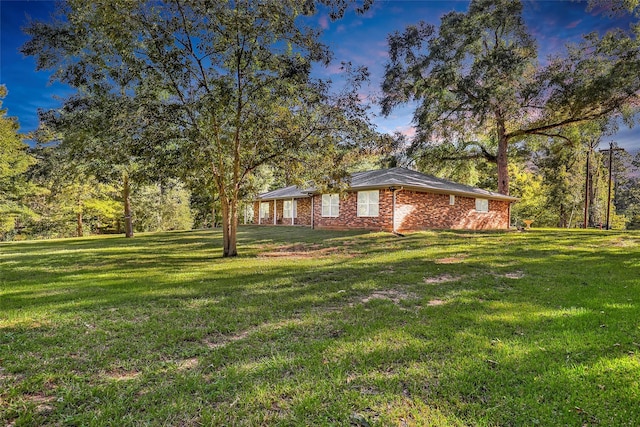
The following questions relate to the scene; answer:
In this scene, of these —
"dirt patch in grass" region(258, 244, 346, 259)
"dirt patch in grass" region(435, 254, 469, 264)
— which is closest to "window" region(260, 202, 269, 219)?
"dirt patch in grass" region(258, 244, 346, 259)

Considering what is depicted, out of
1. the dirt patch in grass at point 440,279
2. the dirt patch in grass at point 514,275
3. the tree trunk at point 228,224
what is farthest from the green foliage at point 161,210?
the dirt patch in grass at point 514,275

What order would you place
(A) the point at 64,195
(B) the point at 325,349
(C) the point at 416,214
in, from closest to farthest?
1. (B) the point at 325,349
2. (C) the point at 416,214
3. (A) the point at 64,195

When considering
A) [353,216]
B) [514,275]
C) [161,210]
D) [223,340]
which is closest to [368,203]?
[353,216]

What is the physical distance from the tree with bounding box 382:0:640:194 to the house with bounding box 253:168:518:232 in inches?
114

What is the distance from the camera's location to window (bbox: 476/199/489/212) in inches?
789

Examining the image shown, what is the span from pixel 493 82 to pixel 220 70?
49.1ft

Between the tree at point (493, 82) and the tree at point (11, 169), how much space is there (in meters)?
22.5

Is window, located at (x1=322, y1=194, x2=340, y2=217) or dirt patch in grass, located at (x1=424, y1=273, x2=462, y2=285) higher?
window, located at (x1=322, y1=194, x2=340, y2=217)

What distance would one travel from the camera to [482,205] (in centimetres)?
2027

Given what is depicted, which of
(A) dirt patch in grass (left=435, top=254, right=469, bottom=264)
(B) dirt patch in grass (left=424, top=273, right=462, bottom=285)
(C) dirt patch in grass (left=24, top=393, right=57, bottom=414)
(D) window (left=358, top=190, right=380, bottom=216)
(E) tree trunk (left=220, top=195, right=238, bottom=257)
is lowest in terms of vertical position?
(C) dirt patch in grass (left=24, top=393, right=57, bottom=414)

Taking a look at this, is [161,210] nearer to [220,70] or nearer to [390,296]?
[220,70]

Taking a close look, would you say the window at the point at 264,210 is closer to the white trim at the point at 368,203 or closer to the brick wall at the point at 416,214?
the brick wall at the point at 416,214

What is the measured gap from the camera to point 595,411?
230cm

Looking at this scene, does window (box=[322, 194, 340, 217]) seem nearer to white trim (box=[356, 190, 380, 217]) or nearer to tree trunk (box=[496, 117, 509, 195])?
white trim (box=[356, 190, 380, 217])
